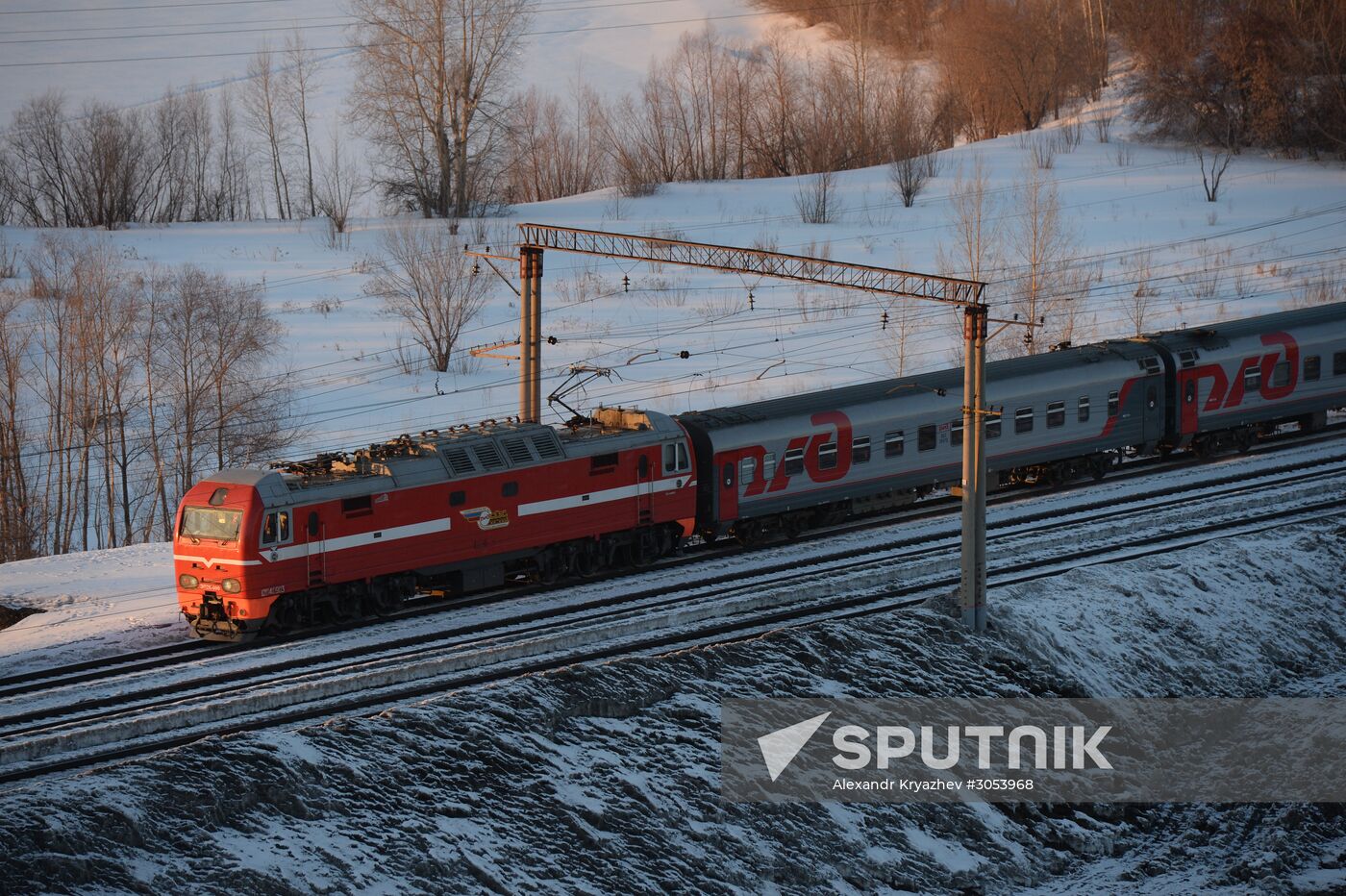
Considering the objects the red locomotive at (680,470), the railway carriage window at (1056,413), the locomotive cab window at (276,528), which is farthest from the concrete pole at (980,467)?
the locomotive cab window at (276,528)

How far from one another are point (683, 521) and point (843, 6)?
3715 inches

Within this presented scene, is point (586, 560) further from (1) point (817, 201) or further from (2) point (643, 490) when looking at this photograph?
(1) point (817, 201)

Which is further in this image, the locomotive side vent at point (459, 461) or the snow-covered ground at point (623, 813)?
the locomotive side vent at point (459, 461)

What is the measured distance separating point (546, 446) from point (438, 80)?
4580 cm

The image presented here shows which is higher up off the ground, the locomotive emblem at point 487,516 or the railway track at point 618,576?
the locomotive emblem at point 487,516

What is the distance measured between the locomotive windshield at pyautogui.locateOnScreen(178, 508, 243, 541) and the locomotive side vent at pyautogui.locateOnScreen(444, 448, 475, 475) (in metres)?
4.58

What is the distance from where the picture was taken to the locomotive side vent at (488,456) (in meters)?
30.3

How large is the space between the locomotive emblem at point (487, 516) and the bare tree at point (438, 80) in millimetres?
45809

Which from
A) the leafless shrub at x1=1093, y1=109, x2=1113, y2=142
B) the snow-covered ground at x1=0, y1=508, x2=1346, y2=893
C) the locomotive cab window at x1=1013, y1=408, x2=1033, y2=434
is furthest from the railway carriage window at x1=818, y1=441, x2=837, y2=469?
the leafless shrub at x1=1093, y1=109, x2=1113, y2=142

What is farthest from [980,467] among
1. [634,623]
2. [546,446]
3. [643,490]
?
[546,446]

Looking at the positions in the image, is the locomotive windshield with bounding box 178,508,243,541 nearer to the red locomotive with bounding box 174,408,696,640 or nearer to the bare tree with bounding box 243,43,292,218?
the red locomotive with bounding box 174,408,696,640

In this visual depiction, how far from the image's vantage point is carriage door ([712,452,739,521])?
3397 cm

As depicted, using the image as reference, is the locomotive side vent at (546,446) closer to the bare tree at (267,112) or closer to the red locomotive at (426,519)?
the red locomotive at (426,519)

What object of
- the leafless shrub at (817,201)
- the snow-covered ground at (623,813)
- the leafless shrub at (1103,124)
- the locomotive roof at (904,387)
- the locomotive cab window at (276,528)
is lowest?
the snow-covered ground at (623,813)
